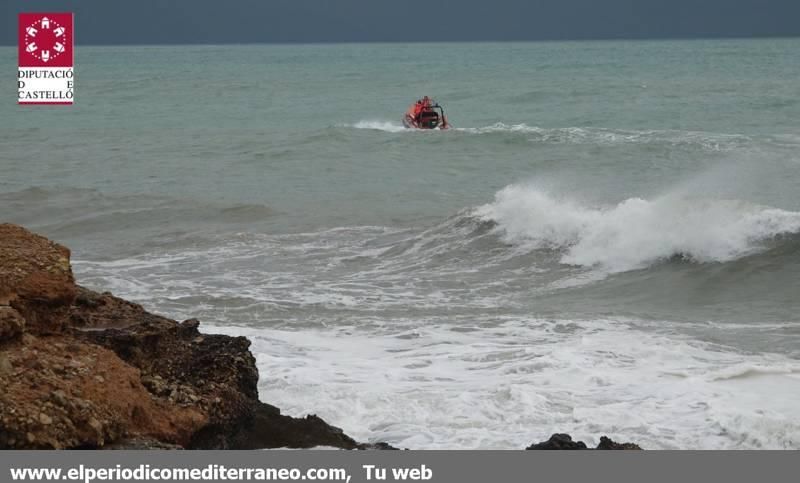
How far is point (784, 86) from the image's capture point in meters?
48.0

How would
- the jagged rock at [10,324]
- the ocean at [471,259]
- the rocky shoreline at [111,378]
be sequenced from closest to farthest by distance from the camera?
the rocky shoreline at [111,378]
the jagged rock at [10,324]
the ocean at [471,259]

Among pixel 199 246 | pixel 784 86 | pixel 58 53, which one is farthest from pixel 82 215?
pixel 784 86

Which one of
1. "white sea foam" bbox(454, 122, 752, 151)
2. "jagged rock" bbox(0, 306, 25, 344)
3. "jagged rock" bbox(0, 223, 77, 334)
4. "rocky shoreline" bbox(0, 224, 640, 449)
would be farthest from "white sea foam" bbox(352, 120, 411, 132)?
"jagged rock" bbox(0, 306, 25, 344)

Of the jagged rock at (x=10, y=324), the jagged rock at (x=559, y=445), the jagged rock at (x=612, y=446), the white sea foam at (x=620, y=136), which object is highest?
the jagged rock at (x=10, y=324)

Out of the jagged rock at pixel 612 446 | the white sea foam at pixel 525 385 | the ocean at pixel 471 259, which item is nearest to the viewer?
the jagged rock at pixel 612 446

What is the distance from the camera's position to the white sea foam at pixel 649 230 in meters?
14.6

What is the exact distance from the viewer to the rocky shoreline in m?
5.48

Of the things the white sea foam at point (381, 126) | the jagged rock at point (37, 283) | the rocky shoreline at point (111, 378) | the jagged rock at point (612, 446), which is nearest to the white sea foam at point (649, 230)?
the jagged rock at point (612, 446)

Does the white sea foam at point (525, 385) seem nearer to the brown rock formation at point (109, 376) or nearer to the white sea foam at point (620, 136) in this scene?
the brown rock formation at point (109, 376)

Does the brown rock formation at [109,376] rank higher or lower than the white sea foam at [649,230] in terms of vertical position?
higher

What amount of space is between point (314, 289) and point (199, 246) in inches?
143

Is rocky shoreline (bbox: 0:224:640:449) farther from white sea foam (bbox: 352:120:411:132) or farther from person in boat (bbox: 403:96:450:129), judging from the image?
white sea foam (bbox: 352:120:411:132)

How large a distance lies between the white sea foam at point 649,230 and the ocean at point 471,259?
0.04m
